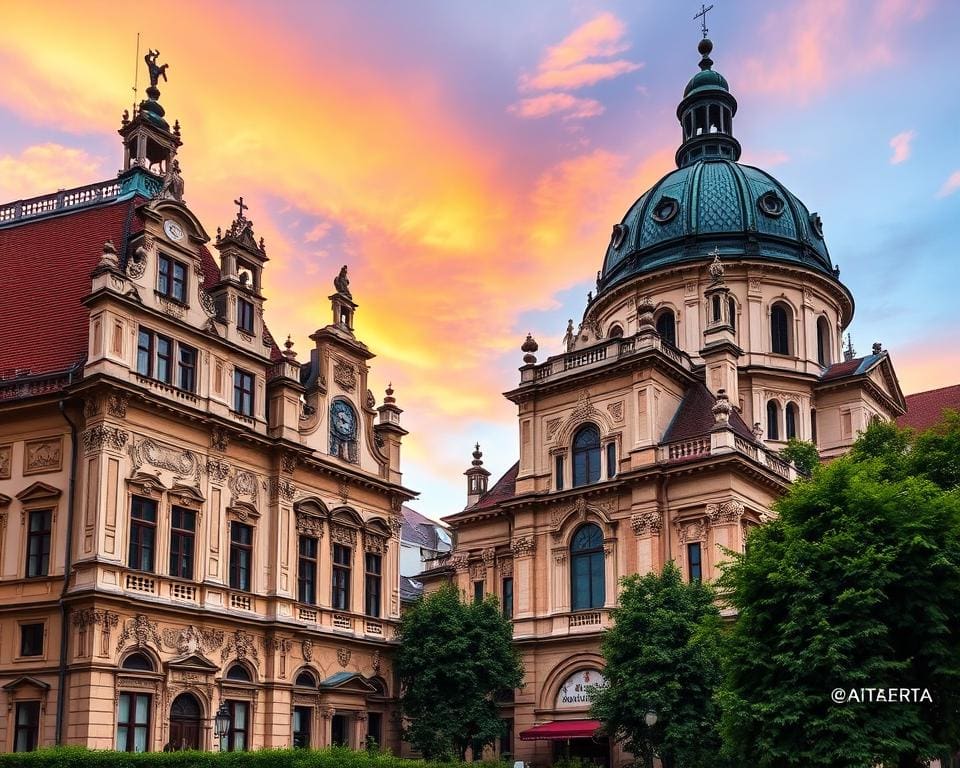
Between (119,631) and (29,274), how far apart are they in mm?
14941

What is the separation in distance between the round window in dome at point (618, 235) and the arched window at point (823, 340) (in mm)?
12202

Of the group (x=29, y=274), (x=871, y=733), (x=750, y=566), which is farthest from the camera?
(x=29, y=274)

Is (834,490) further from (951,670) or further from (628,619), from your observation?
(628,619)

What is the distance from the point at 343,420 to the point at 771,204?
30502mm

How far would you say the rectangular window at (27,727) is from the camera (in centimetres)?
3519

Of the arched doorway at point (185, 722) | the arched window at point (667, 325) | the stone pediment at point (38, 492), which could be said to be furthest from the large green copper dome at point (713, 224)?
the stone pediment at point (38, 492)

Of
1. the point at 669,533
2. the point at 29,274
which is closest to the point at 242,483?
the point at 29,274

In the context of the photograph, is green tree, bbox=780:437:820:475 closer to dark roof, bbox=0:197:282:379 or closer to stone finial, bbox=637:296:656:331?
stone finial, bbox=637:296:656:331

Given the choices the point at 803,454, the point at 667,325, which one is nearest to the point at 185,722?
the point at 803,454

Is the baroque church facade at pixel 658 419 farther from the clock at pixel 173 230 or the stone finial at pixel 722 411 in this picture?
the clock at pixel 173 230

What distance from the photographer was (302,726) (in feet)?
141

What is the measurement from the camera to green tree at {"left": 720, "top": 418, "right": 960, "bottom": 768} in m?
28.4

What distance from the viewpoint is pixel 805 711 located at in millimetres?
29156

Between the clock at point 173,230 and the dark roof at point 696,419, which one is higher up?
the clock at point 173,230
